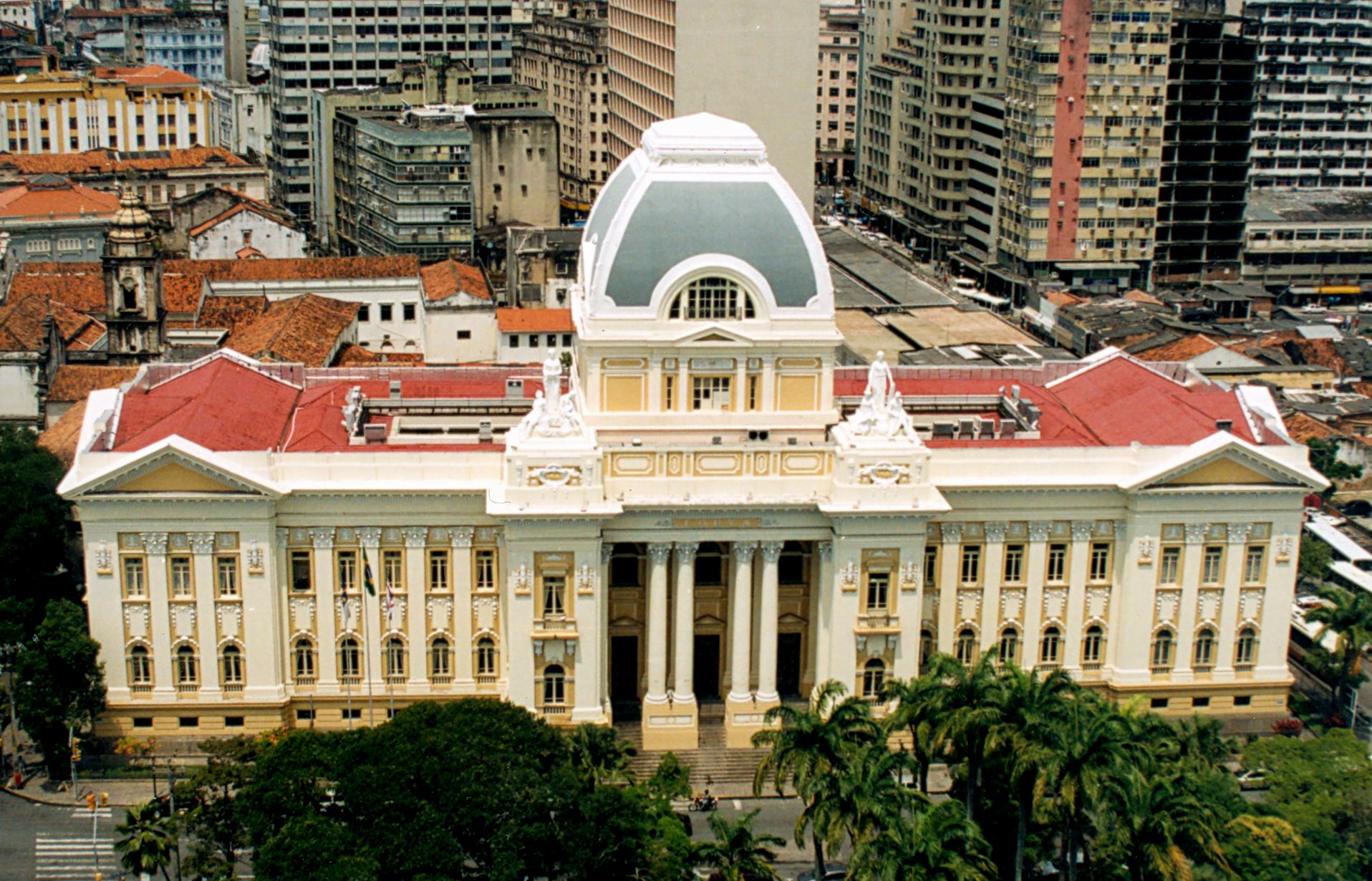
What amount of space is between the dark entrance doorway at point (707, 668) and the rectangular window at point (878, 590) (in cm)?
902

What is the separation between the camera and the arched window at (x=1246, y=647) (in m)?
103

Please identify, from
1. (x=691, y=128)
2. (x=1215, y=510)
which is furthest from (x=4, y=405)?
(x=1215, y=510)

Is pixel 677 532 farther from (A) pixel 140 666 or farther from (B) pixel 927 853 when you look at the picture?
(A) pixel 140 666

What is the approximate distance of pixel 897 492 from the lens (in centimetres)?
9619

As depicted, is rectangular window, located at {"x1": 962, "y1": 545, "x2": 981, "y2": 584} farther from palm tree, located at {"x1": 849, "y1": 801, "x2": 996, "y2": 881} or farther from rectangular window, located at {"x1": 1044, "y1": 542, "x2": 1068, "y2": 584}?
palm tree, located at {"x1": 849, "y1": 801, "x2": 996, "y2": 881}

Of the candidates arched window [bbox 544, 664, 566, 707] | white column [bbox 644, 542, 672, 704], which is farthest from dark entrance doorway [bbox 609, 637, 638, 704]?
arched window [bbox 544, 664, 566, 707]

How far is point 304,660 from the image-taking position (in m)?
99.4

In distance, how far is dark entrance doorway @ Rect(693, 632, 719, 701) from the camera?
102938 mm

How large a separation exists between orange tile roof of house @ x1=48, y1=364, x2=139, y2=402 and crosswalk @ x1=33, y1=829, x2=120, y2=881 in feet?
162

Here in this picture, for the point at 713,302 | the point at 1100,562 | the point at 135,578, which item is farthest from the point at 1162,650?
the point at 135,578

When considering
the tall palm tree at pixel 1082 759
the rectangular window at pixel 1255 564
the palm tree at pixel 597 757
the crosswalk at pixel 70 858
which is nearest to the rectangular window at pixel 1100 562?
the rectangular window at pixel 1255 564

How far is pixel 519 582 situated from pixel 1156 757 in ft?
103

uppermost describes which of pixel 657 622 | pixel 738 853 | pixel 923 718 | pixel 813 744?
pixel 923 718

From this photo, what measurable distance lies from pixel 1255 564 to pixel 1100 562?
8152mm
